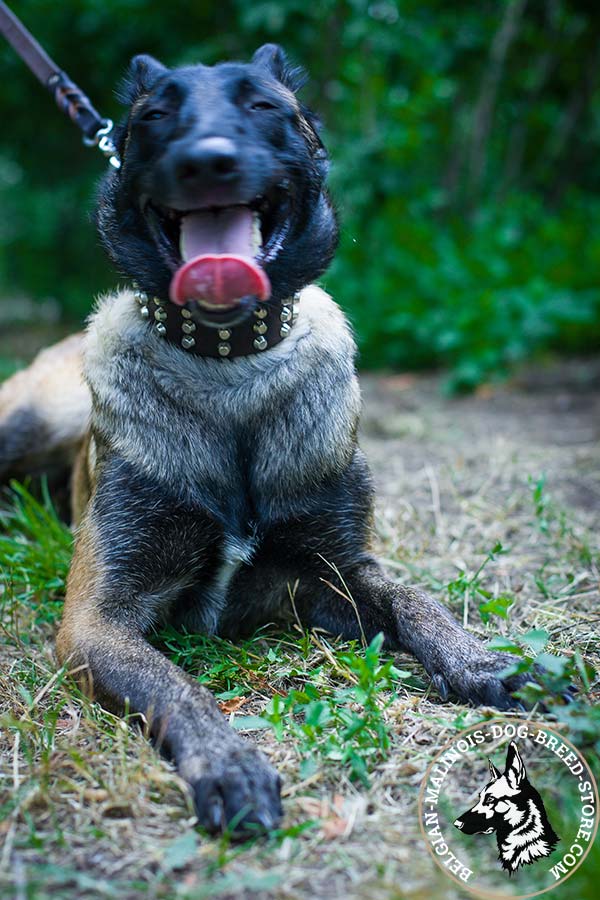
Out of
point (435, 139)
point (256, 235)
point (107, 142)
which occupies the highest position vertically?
point (435, 139)

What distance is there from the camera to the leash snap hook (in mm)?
2545

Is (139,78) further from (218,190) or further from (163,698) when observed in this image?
(163,698)

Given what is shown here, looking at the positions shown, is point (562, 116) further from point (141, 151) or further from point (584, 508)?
point (141, 151)

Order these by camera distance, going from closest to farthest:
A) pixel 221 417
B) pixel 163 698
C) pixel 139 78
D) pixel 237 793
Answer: pixel 237 793
pixel 163 698
pixel 221 417
pixel 139 78

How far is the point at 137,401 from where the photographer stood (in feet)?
8.00

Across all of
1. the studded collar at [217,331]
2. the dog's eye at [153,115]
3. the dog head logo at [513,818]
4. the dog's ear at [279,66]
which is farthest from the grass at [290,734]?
the dog's ear at [279,66]

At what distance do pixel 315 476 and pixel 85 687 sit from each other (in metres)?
0.89

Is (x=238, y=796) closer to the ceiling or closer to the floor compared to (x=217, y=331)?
closer to the floor

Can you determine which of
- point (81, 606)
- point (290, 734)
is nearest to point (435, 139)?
point (81, 606)

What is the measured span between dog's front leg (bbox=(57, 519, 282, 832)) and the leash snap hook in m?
1.14

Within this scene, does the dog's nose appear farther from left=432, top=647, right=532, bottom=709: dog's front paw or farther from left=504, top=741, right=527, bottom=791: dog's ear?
left=504, top=741, right=527, bottom=791: dog's ear

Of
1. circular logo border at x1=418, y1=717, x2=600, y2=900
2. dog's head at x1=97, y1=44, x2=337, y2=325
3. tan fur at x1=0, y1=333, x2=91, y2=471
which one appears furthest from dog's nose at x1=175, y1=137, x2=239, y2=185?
tan fur at x1=0, y1=333, x2=91, y2=471

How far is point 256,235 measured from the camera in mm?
2242

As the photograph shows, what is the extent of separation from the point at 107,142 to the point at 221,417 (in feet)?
3.66
